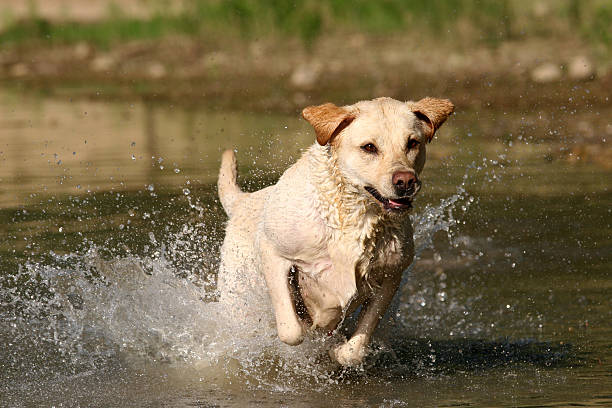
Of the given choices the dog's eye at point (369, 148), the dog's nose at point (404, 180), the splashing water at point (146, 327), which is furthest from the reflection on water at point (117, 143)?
the dog's nose at point (404, 180)

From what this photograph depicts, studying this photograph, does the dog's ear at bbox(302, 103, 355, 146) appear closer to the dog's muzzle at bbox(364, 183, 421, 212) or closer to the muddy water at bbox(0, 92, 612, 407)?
the dog's muzzle at bbox(364, 183, 421, 212)

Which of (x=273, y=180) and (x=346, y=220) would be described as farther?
(x=273, y=180)

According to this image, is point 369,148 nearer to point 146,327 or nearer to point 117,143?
point 146,327

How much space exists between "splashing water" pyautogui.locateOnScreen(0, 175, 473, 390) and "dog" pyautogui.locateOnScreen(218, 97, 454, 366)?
0.34m

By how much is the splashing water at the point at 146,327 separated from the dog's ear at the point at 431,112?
54.7 inches

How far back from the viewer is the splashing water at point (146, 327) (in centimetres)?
689

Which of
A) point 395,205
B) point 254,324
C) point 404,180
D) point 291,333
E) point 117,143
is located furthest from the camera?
point 117,143

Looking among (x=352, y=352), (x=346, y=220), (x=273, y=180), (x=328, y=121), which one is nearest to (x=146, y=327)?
(x=352, y=352)

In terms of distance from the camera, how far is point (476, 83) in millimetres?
19578

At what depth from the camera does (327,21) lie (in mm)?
23859

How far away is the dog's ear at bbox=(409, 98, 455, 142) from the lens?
616 cm

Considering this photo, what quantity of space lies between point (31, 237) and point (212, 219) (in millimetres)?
1731

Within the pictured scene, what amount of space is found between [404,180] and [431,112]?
72 centimetres

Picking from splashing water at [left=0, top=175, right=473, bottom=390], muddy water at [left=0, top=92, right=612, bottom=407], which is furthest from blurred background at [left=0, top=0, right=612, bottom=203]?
splashing water at [left=0, top=175, right=473, bottom=390]
